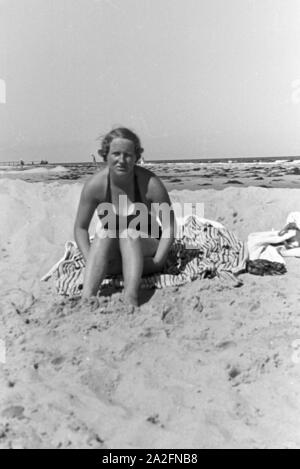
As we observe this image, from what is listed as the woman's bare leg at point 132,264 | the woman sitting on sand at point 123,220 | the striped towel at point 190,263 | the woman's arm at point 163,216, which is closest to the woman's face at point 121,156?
the woman sitting on sand at point 123,220

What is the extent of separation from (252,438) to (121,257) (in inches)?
62.6

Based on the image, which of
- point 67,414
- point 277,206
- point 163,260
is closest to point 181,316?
point 163,260

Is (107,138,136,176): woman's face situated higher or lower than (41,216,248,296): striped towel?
higher

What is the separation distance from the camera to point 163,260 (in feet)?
10.1

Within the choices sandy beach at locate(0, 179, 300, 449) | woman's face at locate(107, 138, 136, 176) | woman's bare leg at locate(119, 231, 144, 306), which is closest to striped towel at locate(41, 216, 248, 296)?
sandy beach at locate(0, 179, 300, 449)

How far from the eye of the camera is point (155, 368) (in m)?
2.06

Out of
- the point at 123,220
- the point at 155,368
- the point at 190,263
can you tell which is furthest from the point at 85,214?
the point at 155,368

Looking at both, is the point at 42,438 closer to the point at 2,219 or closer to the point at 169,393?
the point at 169,393

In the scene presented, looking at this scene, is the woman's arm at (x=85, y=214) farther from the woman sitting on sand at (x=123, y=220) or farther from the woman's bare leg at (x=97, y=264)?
the woman's bare leg at (x=97, y=264)

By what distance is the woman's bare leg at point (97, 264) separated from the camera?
278 centimetres

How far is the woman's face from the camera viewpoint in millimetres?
2820

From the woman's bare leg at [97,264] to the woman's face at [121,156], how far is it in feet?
1.47

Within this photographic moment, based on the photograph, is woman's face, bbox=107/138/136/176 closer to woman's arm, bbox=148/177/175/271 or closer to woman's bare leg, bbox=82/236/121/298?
woman's arm, bbox=148/177/175/271
